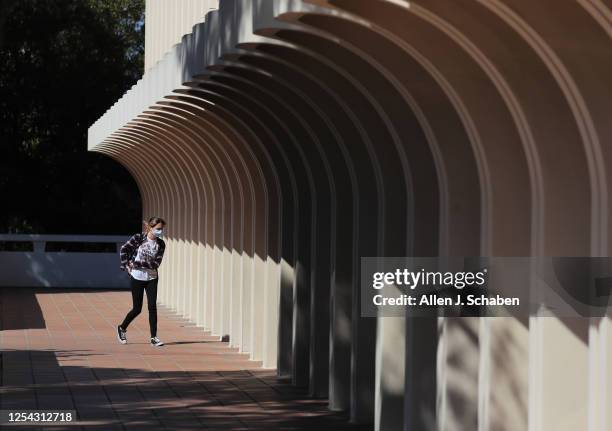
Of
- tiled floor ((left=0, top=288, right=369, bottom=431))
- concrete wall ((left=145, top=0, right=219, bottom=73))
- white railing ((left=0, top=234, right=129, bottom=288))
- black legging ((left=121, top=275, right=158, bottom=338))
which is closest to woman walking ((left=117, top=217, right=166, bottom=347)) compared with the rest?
black legging ((left=121, top=275, right=158, bottom=338))

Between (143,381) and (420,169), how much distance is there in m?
4.71

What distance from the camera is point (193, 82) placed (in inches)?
452

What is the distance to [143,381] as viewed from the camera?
12758 millimetres

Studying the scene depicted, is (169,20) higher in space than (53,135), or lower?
higher

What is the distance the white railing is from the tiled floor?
9.02 meters

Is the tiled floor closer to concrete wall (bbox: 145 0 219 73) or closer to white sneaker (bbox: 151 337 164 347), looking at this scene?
white sneaker (bbox: 151 337 164 347)

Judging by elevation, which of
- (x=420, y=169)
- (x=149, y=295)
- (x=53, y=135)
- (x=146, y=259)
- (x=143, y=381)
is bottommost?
(x=143, y=381)

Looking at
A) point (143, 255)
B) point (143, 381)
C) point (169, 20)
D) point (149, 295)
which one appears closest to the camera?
point (143, 381)

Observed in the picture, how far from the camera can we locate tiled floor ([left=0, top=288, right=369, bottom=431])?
416 inches

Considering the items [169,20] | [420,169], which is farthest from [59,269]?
[420,169]

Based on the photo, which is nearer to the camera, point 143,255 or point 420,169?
point 420,169

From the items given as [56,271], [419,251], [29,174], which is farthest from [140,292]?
[29,174]

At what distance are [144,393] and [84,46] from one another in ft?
92.7

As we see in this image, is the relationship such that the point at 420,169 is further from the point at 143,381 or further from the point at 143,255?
the point at 143,255
